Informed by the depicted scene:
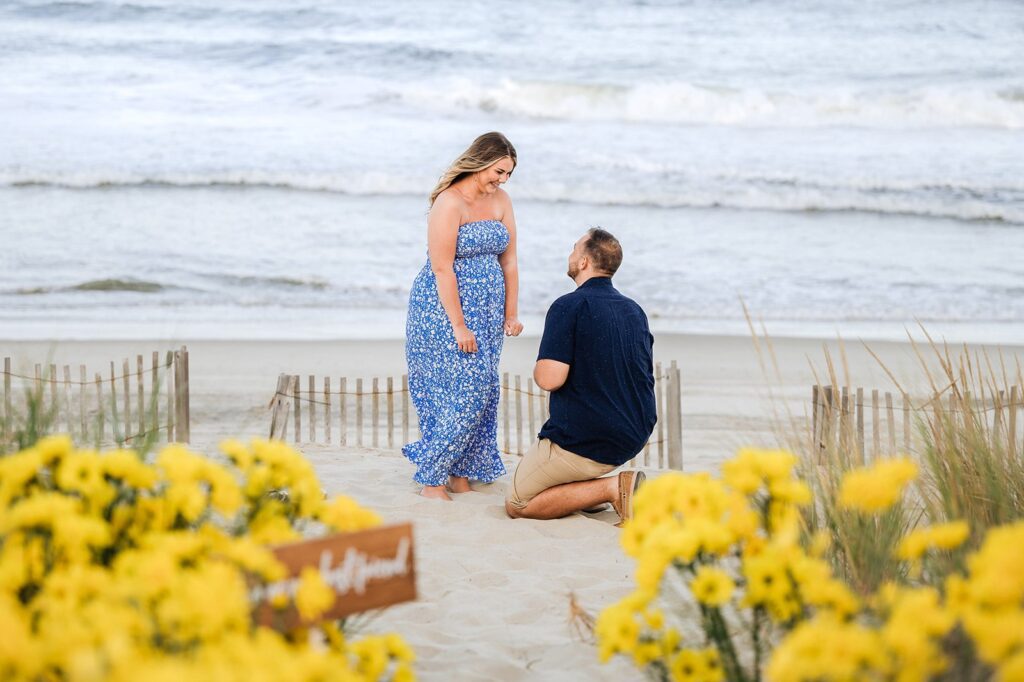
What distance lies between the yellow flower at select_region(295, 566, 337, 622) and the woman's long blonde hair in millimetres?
3423

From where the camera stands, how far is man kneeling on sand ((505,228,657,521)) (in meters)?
4.40

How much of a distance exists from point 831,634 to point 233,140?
20.3 m

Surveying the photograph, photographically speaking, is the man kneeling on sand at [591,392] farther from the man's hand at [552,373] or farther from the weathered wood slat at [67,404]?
the weathered wood slat at [67,404]

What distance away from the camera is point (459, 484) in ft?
17.2

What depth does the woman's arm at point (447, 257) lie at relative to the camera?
15.9 ft

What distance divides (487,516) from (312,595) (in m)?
3.13

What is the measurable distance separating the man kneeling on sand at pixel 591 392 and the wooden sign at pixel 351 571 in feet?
8.54

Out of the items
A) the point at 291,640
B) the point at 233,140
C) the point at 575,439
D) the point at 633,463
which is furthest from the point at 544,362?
the point at 233,140

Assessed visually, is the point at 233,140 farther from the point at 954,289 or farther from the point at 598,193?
the point at 954,289

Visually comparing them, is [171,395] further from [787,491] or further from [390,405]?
[787,491]

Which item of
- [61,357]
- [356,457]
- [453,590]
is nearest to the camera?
[453,590]

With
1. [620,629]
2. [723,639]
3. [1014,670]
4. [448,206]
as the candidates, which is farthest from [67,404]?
[1014,670]

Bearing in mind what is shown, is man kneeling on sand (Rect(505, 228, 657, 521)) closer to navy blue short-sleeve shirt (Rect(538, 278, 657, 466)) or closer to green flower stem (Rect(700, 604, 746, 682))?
navy blue short-sleeve shirt (Rect(538, 278, 657, 466))

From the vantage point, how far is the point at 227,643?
131 centimetres
